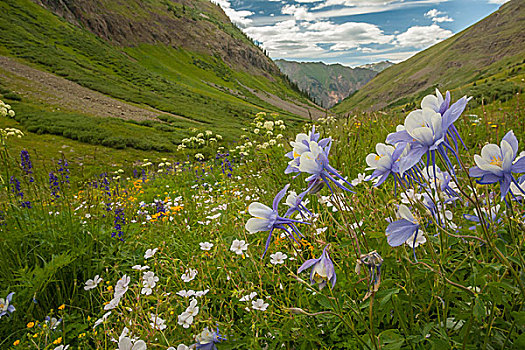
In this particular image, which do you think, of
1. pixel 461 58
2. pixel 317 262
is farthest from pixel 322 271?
pixel 461 58

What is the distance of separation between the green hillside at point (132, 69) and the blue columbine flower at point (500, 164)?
1872 centimetres

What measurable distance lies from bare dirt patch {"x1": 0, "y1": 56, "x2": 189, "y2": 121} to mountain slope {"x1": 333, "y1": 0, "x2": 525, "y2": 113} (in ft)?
381

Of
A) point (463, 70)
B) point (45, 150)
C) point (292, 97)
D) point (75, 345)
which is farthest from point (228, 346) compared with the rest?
point (463, 70)

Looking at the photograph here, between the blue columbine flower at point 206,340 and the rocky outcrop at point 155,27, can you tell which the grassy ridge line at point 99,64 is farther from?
the blue columbine flower at point 206,340

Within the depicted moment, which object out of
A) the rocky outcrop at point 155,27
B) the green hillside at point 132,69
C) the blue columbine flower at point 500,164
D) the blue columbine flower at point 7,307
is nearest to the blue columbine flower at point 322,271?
the blue columbine flower at point 500,164

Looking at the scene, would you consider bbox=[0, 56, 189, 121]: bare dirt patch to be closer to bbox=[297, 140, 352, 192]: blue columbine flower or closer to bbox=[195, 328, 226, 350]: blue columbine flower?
bbox=[195, 328, 226, 350]: blue columbine flower

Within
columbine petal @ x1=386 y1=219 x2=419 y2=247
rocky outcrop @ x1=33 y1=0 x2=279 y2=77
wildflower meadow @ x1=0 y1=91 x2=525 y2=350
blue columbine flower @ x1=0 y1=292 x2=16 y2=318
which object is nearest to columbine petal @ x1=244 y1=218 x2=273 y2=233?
wildflower meadow @ x1=0 y1=91 x2=525 y2=350

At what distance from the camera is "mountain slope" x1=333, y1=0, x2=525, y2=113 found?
132763 mm

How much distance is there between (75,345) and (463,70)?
170m

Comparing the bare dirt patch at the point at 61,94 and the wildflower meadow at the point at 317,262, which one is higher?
the bare dirt patch at the point at 61,94

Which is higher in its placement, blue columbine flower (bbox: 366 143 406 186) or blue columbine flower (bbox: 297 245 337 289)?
blue columbine flower (bbox: 366 143 406 186)

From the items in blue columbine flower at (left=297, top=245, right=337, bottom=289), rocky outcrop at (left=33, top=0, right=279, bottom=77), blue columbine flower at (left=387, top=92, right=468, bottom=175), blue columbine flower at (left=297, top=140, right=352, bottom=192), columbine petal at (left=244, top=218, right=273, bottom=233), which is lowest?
blue columbine flower at (left=297, top=245, right=337, bottom=289)

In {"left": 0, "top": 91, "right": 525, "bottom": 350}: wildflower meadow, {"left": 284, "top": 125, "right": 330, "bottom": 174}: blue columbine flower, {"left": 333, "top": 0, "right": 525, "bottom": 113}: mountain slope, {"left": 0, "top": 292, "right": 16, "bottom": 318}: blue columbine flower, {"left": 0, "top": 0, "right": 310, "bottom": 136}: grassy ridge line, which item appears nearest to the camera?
{"left": 0, "top": 91, "right": 525, "bottom": 350}: wildflower meadow

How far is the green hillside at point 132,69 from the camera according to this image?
21.1 m
